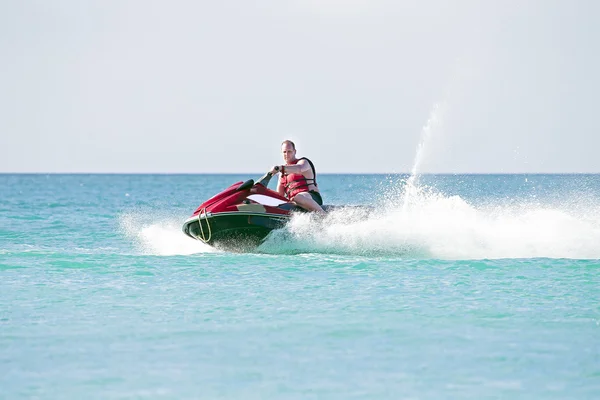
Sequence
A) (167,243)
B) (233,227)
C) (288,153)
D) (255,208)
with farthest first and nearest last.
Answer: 1. (167,243)
2. (288,153)
3. (233,227)
4. (255,208)

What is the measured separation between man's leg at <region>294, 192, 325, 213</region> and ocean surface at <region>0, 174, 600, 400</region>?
0.17 metres

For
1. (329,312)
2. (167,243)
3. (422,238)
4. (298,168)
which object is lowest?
(329,312)

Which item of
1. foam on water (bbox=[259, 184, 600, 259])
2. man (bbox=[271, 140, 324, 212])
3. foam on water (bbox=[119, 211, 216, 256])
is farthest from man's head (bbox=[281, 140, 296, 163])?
foam on water (bbox=[119, 211, 216, 256])

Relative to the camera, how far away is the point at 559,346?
6.11 meters

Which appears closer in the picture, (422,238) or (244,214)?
(244,214)

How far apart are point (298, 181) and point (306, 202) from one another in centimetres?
35

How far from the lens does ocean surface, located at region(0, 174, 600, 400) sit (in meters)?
5.36

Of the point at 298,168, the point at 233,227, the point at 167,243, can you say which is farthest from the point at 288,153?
the point at 167,243

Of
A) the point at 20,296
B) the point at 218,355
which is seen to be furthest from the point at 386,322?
the point at 20,296

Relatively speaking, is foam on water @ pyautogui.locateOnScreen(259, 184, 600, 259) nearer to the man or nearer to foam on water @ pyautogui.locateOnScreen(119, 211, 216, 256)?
the man

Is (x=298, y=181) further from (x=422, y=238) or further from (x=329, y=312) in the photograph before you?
(x=329, y=312)

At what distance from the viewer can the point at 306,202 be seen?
1101 centimetres

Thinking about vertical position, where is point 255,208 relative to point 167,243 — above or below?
below

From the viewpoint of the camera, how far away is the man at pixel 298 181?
36.1ft
